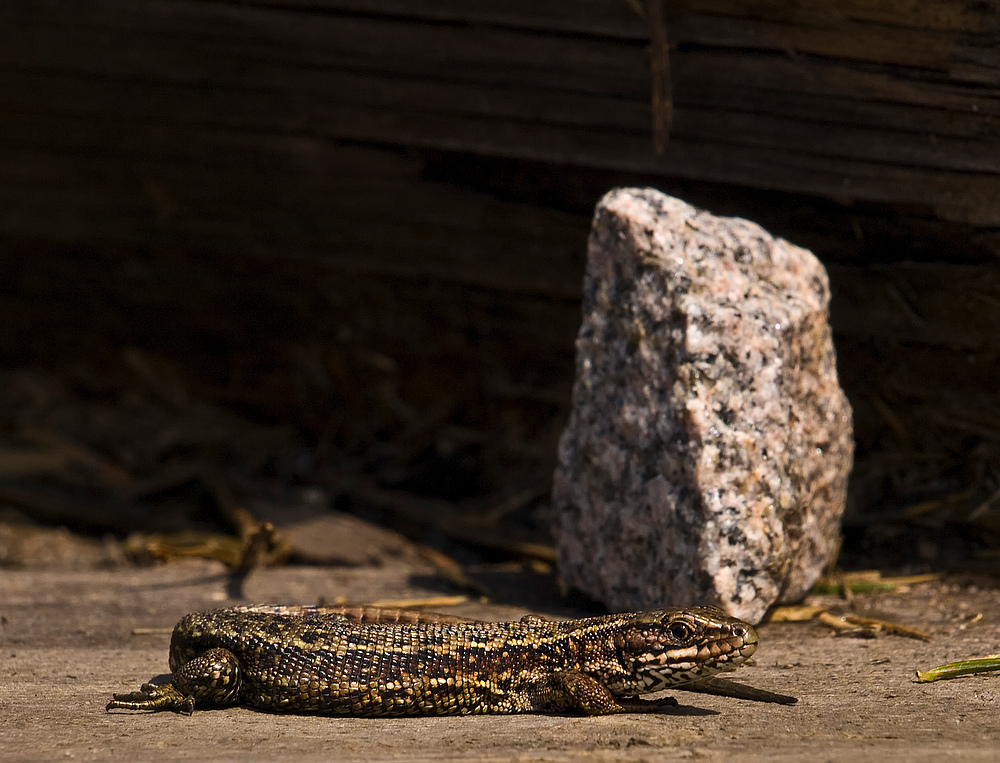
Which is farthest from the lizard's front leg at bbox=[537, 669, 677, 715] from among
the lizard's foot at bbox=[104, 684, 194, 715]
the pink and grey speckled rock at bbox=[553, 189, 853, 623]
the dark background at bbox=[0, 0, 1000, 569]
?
the dark background at bbox=[0, 0, 1000, 569]

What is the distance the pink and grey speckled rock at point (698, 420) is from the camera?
4148 millimetres

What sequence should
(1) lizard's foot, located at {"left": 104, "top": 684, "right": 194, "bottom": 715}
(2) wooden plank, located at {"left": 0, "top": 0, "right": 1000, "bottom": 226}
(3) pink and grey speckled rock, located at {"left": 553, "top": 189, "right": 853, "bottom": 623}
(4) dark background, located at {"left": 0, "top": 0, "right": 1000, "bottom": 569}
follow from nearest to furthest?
1. (1) lizard's foot, located at {"left": 104, "top": 684, "right": 194, "bottom": 715}
2. (3) pink and grey speckled rock, located at {"left": 553, "top": 189, "right": 853, "bottom": 623}
3. (2) wooden plank, located at {"left": 0, "top": 0, "right": 1000, "bottom": 226}
4. (4) dark background, located at {"left": 0, "top": 0, "right": 1000, "bottom": 569}

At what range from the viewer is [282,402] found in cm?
742

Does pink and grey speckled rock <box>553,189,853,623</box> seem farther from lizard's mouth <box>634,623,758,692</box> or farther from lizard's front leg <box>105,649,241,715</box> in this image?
lizard's front leg <box>105,649,241,715</box>

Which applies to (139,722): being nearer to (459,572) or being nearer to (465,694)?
(465,694)

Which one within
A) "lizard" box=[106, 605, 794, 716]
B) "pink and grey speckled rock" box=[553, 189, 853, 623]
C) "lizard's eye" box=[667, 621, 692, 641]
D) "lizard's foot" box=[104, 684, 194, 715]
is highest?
"pink and grey speckled rock" box=[553, 189, 853, 623]

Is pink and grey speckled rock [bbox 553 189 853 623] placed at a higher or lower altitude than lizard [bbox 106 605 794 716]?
higher

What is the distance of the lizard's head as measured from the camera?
3600mm

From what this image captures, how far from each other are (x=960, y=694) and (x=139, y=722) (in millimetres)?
2847

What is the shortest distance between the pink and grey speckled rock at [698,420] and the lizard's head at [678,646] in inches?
16.3

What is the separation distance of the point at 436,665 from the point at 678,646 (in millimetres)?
892

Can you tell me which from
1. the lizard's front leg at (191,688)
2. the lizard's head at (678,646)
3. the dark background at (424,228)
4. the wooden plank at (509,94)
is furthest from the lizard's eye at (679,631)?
the wooden plank at (509,94)

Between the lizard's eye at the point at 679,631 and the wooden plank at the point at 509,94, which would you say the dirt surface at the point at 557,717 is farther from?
the wooden plank at the point at 509,94

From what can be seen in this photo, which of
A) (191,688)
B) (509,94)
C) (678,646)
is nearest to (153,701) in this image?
(191,688)
